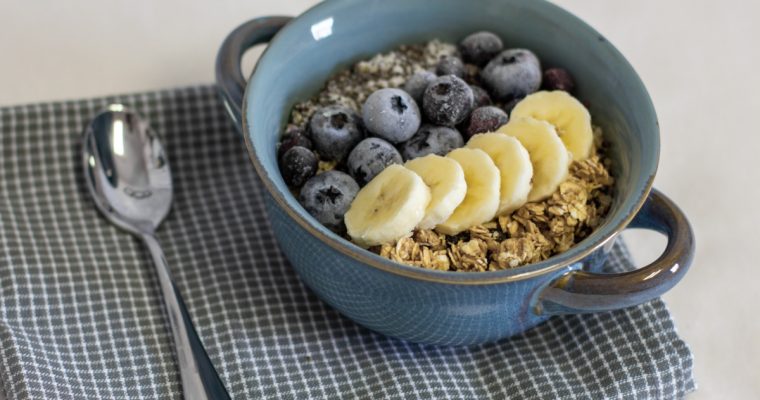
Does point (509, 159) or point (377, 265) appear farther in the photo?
point (509, 159)

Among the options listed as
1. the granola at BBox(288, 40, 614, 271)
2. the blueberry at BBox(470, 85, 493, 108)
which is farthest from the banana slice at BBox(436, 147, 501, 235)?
the blueberry at BBox(470, 85, 493, 108)

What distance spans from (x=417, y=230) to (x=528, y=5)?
35cm

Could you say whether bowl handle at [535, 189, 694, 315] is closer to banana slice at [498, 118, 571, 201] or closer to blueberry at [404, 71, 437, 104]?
banana slice at [498, 118, 571, 201]

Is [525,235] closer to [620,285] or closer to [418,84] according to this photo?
[620,285]

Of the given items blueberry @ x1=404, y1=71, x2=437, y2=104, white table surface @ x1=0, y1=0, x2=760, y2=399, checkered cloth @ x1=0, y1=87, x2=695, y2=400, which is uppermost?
blueberry @ x1=404, y1=71, x2=437, y2=104

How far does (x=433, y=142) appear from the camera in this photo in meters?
0.96

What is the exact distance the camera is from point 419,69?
1.08m

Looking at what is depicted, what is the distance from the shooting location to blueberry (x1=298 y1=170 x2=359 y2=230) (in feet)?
2.97

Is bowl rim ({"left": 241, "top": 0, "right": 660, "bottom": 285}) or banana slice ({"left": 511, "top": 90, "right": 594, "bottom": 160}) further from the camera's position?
banana slice ({"left": 511, "top": 90, "right": 594, "bottom": 160})

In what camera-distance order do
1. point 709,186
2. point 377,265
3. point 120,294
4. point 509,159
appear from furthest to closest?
point 709,186, point 120,294, point 509,159, point 377,265

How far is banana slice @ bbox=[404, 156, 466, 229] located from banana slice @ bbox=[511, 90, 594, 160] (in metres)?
0.14

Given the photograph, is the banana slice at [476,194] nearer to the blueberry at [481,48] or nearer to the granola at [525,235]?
the granola at [525,235]

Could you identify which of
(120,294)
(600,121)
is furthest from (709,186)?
(120,294)

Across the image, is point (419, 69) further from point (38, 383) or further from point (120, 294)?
point (38, 383)
